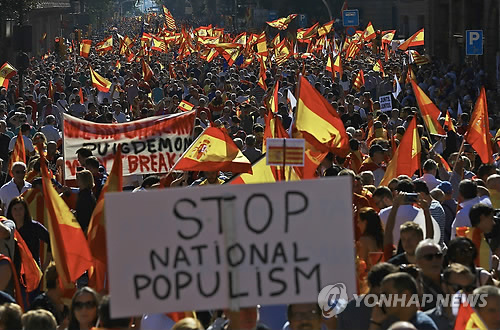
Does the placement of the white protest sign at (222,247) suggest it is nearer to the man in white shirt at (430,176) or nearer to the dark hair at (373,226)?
the dark hair at (373,226)

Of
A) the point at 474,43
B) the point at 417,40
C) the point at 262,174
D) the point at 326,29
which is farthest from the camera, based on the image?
the point at 326,29

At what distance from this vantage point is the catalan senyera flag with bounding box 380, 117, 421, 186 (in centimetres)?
1233

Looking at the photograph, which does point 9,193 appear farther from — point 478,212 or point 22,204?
point 478,212

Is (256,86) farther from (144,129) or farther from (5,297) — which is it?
(5,297)

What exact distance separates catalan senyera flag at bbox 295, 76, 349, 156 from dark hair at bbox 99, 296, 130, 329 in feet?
18.8

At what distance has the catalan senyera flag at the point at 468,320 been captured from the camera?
604 centimetres

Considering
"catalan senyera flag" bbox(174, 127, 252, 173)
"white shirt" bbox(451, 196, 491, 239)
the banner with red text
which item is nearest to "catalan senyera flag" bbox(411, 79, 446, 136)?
"catalan senyera flag" bbox(174, 127, 252, 173)

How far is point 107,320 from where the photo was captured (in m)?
6.41

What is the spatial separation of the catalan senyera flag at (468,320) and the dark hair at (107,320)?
1673 mm

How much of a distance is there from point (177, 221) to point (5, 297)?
6.80 feet

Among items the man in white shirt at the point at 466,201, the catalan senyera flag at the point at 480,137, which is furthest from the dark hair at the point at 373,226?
the catalan senyera flag at the point at 480,137

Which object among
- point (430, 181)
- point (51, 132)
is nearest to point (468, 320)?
point (430, 181)

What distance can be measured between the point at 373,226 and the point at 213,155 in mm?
3333

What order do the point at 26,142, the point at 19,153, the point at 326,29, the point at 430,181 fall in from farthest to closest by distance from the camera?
the point at 326,29 → the point at 26,142 → the point at 19,153 → the point at 430,181
